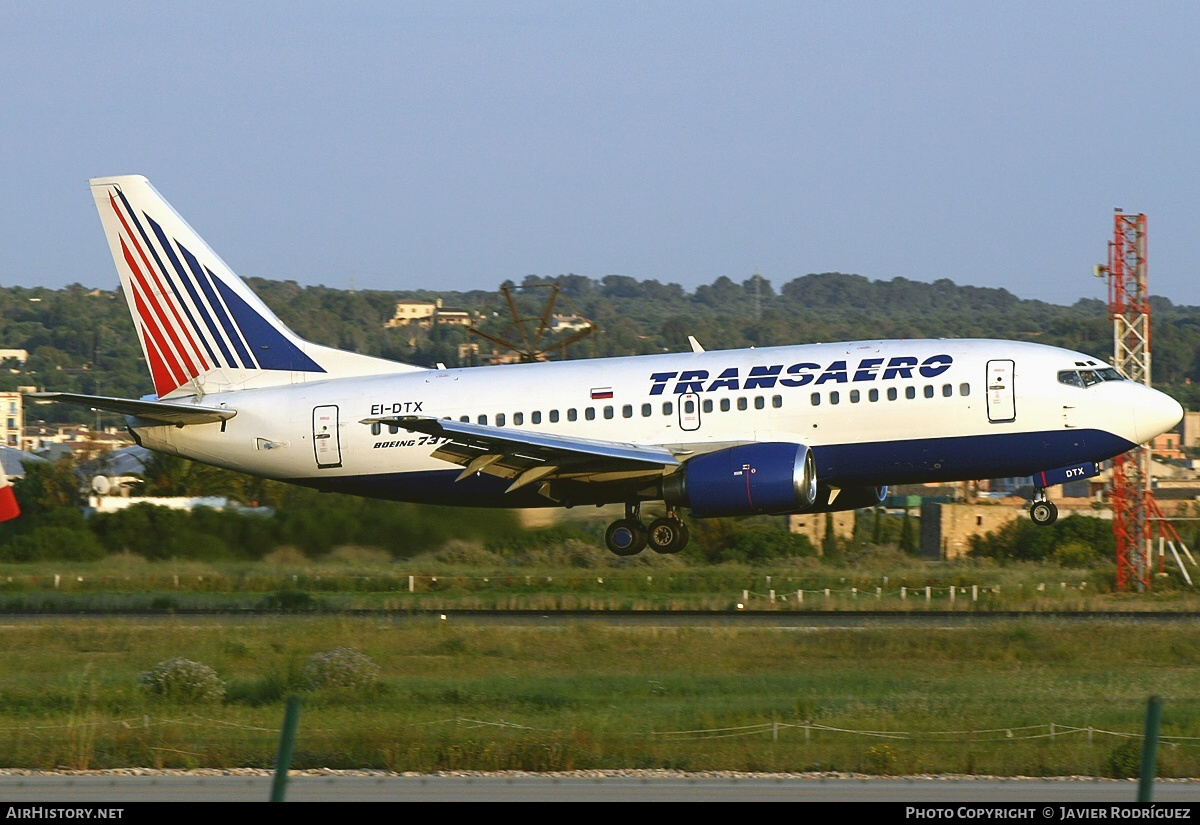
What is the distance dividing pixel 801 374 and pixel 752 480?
2425 mm

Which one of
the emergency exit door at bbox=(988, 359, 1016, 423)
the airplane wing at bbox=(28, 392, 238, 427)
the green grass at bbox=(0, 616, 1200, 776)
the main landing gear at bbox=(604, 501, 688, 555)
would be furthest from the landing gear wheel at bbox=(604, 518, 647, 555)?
the airplane wing at bbox=(28, 392, 238, 427)

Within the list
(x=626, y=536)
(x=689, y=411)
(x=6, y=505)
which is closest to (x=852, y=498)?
(x=689, y=411)

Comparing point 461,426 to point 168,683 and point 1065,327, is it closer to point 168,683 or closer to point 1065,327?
point 168,683

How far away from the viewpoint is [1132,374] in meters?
49.8

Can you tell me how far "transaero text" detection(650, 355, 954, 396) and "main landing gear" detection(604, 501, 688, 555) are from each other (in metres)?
2.86

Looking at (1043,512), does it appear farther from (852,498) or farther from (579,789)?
(579,789)

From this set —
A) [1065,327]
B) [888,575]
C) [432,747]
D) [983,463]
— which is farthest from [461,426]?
[1065,327]

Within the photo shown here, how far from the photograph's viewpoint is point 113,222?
3784 centimetres

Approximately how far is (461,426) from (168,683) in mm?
8094

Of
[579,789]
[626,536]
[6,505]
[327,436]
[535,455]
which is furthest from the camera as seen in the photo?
[327,436]

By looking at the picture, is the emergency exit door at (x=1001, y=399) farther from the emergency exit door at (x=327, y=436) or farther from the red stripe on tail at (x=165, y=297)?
the red stripe on tail at (x=165, y=297)

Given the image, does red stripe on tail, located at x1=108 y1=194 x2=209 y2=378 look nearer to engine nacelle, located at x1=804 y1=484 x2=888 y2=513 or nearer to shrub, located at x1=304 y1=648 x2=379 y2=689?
shrub, located at x1=304 y1=648 x2=379 y2=689

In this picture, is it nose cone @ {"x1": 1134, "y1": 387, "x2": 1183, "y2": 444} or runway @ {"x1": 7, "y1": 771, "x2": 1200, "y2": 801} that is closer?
runway @ {"x1": 7, "y1": 771, "x2": 1200, "y2": 801}

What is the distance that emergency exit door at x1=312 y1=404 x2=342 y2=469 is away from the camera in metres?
35.2
